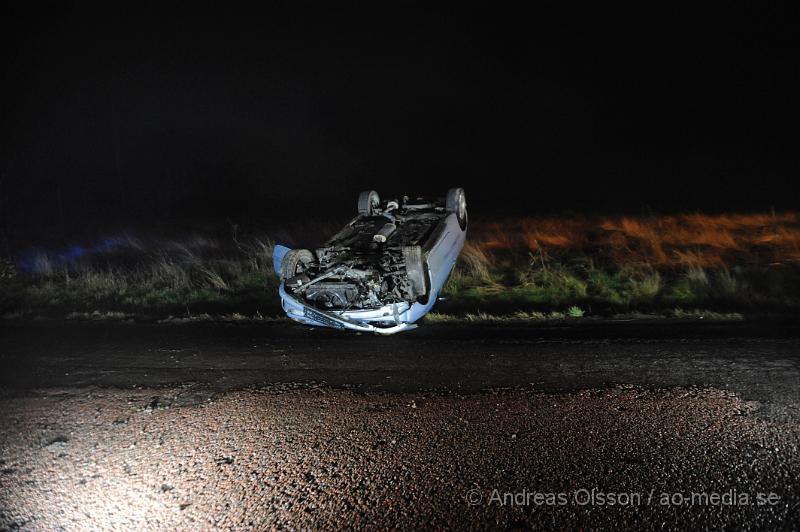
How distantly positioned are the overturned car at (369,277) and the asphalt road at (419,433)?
366 millimetres

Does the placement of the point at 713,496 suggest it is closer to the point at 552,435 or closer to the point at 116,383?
the point at 552,435

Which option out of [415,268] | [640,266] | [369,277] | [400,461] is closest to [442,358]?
[415,268]

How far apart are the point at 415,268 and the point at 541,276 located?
158 inches

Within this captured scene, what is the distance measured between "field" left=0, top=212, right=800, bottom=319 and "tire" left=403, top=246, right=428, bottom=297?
3.57 ft

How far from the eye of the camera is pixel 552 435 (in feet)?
14.3

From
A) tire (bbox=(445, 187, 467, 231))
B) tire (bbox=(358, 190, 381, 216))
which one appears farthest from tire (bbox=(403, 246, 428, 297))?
tire (bbox=(358, 190, 381, 216))

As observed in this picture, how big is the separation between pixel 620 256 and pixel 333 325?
7751 millimetres

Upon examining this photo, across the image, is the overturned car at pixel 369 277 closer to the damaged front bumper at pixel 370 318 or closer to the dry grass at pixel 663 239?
the damaged front bumper at pixel 370 318

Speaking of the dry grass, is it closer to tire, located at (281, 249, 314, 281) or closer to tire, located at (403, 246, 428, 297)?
tire, located at (403, 246, 428, 297)

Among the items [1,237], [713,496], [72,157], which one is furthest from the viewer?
[72,157]

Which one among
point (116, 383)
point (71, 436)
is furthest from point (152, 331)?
point (71, 436)

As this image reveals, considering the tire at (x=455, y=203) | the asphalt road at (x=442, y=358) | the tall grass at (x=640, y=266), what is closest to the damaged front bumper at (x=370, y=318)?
the asphalt road at (x=442, y=358)

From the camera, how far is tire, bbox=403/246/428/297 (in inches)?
291

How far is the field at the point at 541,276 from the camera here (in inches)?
353
